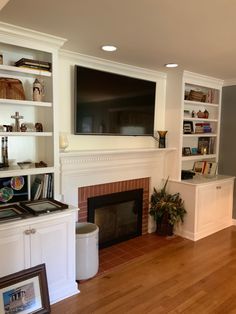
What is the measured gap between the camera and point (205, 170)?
4.25 metres

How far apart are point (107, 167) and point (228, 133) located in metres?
2.20

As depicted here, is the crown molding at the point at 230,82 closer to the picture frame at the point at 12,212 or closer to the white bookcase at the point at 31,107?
the white bookcase at the point at 31,107

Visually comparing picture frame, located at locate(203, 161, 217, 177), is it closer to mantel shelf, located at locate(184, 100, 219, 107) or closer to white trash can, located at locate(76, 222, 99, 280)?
mantel shelf, located at locate(184, 100, 219, 107)

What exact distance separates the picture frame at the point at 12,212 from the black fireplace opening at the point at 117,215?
1.08 m

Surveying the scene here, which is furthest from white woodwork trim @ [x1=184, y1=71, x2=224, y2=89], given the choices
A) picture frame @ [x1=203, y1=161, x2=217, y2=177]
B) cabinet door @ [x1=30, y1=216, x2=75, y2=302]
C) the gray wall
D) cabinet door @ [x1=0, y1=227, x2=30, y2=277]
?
cabinet door @ [x1=0, y1=227, x2=30, y2=277]

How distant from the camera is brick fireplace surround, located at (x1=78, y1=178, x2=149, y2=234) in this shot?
3.12m

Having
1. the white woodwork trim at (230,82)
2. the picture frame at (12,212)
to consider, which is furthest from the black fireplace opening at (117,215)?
the white woodwork trim at (230,82)

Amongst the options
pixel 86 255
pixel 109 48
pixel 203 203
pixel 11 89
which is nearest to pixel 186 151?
pixel 203 203

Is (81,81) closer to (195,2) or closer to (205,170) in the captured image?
(195,2)

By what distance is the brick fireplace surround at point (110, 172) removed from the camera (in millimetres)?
2928

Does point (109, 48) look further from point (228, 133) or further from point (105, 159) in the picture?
point (228, 133)

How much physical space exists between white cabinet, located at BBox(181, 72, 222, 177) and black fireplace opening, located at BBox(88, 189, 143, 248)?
98 cm

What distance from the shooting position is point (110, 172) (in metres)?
3.32

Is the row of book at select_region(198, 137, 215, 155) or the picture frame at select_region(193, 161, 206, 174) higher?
the row of book at select_region(198, 137, 215, 155)
